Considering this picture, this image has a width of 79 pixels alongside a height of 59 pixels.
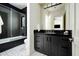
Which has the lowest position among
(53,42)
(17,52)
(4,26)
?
(17,52)

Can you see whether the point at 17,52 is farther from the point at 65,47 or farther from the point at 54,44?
the point at 65,47

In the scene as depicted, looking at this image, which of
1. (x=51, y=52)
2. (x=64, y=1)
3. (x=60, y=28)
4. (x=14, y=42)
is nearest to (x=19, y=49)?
(x=14, y=42)

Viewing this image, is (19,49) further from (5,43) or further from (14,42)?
(5,43)

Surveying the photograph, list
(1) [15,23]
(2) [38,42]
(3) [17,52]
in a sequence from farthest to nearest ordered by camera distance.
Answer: (2) [38,42] → (1) [15,23] → (3) [17,52]

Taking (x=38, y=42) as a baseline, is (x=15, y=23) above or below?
above

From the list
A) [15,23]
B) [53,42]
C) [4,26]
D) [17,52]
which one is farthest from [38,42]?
[4,26]

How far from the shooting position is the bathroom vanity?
1.61 metres

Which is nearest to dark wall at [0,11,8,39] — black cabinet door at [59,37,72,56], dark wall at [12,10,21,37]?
dark wall at [12,10,21,37]

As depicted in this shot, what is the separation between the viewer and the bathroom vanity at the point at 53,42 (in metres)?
1.61

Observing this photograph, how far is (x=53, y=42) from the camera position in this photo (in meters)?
1.75

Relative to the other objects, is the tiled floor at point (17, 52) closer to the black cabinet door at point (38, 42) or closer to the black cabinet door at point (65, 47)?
the black cabinet door at point (38, 42)

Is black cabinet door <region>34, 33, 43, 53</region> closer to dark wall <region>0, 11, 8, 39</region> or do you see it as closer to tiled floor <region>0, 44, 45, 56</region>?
tiled floor <region>0, 44, 45, 56</region>

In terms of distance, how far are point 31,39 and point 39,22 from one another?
382mm

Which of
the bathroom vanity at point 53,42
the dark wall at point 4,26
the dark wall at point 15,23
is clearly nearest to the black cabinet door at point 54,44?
the bathroom vanity at point 53,42
